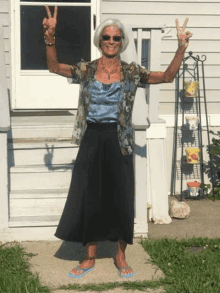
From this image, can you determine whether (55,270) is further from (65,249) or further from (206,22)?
(206,22)

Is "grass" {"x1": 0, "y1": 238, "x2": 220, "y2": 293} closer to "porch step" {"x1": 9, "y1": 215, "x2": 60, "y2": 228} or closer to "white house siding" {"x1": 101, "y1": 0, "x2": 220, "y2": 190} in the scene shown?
"porch step" {"x1": 9, "y1": 215, "x2": 60, "y2": 228}

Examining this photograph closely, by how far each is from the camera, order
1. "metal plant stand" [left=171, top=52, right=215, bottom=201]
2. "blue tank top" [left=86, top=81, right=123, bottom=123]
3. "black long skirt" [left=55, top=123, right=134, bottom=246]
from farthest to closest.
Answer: "metal plant stand" [left=171, top=52, right=215, bottom=201] → "black long skirt" [left=55, top=123, right=134, bottom=246] → "blue tank top" [left=86, top=81, right=123, bottom=123]

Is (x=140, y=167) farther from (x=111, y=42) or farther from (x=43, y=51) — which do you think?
(x=43, y=51)

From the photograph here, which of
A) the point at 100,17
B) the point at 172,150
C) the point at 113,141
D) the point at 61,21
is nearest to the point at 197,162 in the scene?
the point at 172,150

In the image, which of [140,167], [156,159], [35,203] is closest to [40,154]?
[35,203]

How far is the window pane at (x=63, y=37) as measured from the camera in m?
7.18

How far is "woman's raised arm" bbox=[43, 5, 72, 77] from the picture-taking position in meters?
3.23

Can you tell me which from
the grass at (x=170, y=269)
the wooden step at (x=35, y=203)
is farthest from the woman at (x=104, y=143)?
the wooden step at (x=35, y=203)

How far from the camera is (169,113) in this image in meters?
6.88

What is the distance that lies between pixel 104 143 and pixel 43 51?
4.07m

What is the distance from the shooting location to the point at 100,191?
362cm

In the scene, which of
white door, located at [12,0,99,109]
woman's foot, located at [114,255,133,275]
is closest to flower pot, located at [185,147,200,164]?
white door, located at [12,0,99,109]

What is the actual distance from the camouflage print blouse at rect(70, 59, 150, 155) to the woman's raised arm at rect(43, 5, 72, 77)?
0.08m

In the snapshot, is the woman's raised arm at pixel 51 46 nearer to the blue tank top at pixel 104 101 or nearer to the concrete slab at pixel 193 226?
the blue tank top at pixel 104 101
